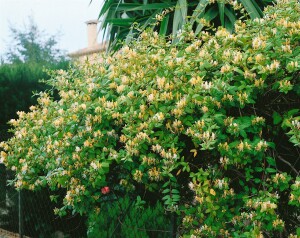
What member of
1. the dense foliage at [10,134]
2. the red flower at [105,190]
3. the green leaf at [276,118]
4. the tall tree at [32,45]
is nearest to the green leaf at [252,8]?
the dense foliage at [10,134]

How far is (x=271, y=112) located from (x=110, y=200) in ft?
4.43

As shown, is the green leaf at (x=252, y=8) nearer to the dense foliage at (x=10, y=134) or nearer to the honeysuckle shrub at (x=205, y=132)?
the dense foliage at (x=10, y=134)

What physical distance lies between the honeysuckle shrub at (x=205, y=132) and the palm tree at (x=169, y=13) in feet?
11.8

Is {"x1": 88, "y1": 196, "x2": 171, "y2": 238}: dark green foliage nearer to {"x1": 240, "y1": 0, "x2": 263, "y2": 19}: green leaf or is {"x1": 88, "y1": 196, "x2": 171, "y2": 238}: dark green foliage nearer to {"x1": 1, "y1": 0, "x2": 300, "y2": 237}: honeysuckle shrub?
{"x1": 1, "y1": 0, "x2": 300, "y2": 237}: honeysuckle shrub

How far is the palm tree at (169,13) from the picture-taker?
708 cm

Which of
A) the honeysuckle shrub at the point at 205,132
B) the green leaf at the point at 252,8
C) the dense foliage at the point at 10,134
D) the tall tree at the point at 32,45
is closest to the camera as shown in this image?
the honeysuckle shrub at the point at 205,132

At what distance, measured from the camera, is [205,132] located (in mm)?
2586

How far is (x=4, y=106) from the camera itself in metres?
9.04

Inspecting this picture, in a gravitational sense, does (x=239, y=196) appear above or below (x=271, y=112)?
below

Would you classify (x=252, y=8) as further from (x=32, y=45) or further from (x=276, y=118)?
(x=32, y=45)

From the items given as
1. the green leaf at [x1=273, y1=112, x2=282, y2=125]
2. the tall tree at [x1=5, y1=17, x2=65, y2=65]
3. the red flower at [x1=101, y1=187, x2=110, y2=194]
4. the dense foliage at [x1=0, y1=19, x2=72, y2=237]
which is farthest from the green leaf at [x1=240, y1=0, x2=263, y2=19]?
the tall tree at [x1=5, y1=17, x2=65, y2=65]

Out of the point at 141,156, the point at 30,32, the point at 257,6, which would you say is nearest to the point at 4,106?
the point at 257,6

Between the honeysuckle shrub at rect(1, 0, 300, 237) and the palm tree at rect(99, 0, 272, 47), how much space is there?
11.8ft

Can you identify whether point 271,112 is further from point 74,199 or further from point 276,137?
point 74,199
